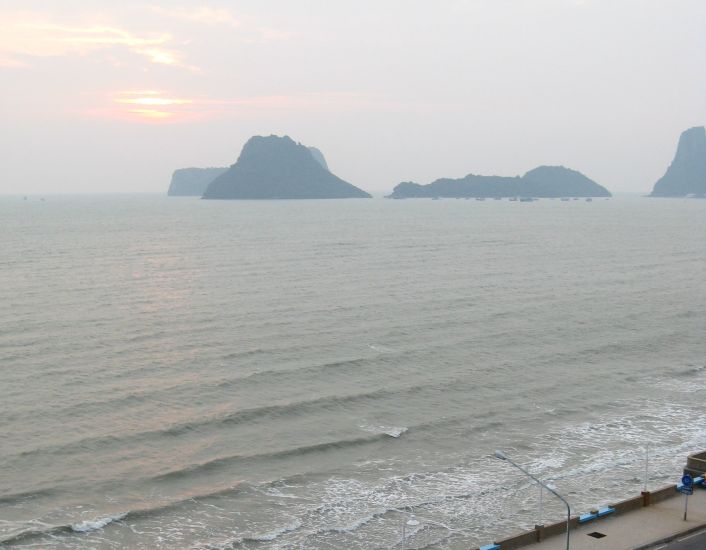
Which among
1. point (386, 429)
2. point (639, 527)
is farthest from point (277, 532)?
point (639, 527)

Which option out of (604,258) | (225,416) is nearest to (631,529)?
(225,416)

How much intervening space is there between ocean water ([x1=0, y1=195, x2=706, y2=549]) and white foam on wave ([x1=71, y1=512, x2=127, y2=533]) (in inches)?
3.3

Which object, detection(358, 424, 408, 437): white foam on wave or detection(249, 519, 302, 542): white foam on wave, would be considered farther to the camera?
detection(358, 424, 408, 437): white foam on wave

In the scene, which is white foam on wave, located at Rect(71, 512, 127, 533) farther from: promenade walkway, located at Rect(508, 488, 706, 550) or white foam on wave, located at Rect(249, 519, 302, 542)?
promenade walkway, located at Rect(508, 488, 706, 550)

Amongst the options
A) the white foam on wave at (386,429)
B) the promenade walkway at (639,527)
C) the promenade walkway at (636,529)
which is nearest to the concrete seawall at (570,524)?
the promenade walkway at (636,529)

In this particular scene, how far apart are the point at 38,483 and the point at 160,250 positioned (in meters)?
101

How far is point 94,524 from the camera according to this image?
2802 cm

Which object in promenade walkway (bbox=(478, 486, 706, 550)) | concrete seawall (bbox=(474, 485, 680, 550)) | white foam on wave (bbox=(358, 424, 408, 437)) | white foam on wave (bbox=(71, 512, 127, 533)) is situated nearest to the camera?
concrete seawall (bbox=(474, 485, 680, 550))

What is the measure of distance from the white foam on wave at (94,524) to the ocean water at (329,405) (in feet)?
0.28

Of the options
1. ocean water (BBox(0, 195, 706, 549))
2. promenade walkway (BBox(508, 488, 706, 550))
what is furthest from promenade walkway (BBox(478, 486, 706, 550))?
ocean water (BBox(0, 195, 706, 549))

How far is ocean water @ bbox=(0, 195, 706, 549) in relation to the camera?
96.1 feet

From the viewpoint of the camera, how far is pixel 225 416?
3875 centimetres

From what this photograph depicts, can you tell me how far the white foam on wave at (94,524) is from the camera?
27625mm

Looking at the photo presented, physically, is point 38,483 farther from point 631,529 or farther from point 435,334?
point 435,334
